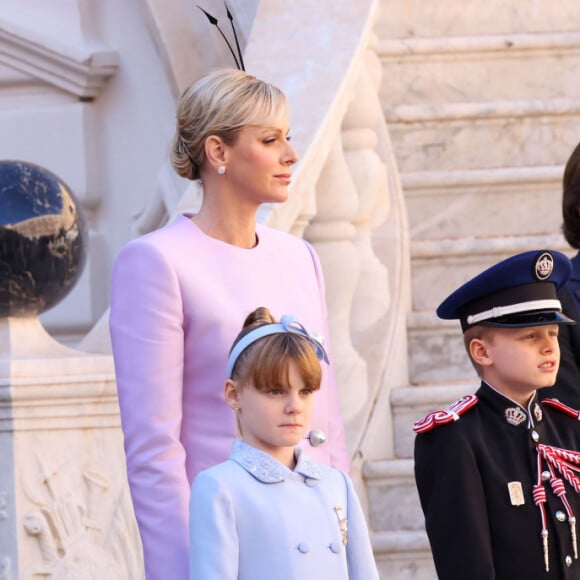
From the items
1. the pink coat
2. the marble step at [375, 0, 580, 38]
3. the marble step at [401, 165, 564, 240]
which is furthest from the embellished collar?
the marble step at [375, 0, 580, 38]

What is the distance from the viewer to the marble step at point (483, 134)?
224 inches

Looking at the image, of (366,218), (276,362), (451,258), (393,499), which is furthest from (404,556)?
(276,362)

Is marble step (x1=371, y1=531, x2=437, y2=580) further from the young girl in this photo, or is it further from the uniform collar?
the young girl

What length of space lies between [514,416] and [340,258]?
5.64 feet

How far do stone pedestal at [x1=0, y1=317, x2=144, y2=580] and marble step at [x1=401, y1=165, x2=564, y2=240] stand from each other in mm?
1948

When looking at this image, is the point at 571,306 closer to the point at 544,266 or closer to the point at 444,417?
the point at 544,266

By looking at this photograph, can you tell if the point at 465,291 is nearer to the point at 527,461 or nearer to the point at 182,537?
the point at 527,461

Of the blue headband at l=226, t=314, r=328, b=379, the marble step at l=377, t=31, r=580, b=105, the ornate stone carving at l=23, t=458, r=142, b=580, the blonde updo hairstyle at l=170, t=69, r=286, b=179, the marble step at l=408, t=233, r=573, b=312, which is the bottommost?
the ornate stone carving at l=23, t=458, r=142, b=580

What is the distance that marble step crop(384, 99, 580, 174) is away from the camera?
18.7ft

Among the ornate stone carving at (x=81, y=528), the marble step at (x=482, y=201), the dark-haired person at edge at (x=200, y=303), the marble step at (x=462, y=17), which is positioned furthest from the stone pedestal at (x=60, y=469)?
the marble step at (x=462, y=17)

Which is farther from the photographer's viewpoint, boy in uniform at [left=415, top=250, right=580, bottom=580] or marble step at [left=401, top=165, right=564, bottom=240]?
marble step at [left=401, top=165, right=564, bottom=240]

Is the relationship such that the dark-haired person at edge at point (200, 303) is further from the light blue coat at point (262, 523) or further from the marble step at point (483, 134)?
the marble step at point (483, 134)

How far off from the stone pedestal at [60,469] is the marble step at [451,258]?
1713 millimetres

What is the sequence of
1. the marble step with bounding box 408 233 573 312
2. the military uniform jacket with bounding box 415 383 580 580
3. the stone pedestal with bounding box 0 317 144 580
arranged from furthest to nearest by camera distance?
the marble step with bounding box 408 233 573 312 → the stone pedestal with bounding box 0 317 144 580 → the military uniform jacket with bounding box 415 383 580 580
